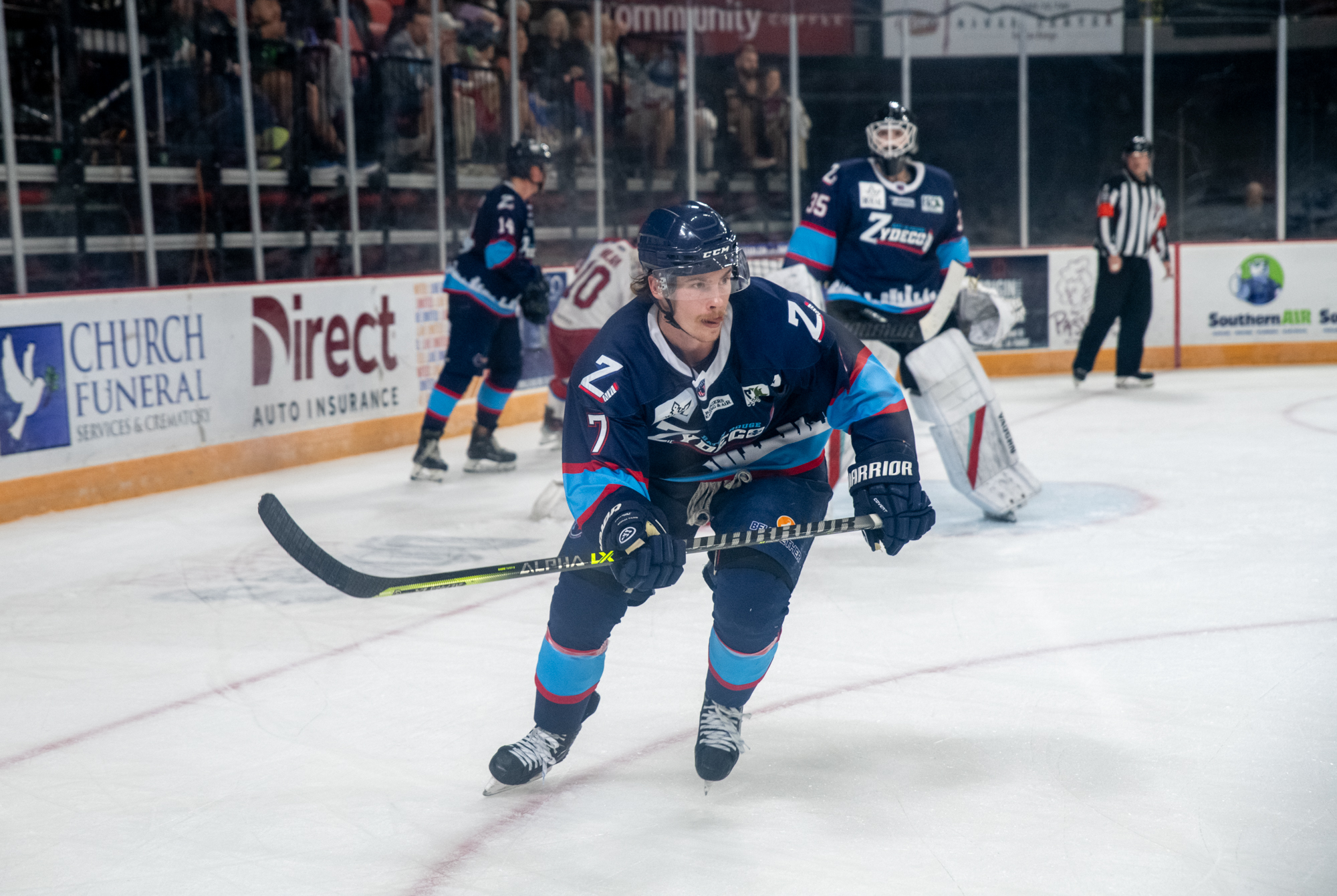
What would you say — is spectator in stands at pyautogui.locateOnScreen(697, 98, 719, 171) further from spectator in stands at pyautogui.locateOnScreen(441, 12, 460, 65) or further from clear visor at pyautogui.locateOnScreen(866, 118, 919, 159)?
clear visor at pyautogui.locateOnScreen(866, 118, 919, 159)

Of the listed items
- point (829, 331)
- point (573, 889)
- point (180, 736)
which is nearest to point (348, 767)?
point (180, 736)

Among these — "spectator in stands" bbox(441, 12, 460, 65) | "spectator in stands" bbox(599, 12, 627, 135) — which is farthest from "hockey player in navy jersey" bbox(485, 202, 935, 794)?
"spectator in stands" bbox(599, 12, 627, 135)

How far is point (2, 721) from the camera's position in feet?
7.71

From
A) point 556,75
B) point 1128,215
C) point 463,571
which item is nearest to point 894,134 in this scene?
point 463,571

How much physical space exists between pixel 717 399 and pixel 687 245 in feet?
0.74

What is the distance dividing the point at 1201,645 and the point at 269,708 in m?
1.82

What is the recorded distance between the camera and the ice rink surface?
171 cm

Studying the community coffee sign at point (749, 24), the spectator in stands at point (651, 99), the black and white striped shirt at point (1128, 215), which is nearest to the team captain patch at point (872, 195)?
the black and white striped shirt at point (1128, 215)

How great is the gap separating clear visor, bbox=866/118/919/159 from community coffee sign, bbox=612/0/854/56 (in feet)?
13.9

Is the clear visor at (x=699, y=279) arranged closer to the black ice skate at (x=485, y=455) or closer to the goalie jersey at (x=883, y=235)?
the goalie jersey at (x=883, y=235)

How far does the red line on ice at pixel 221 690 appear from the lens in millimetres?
2199

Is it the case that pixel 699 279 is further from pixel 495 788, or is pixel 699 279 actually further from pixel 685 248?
pixel 495 788

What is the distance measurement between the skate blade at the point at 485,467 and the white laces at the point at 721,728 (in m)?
3.10

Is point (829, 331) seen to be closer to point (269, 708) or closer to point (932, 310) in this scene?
point (269, 708)
